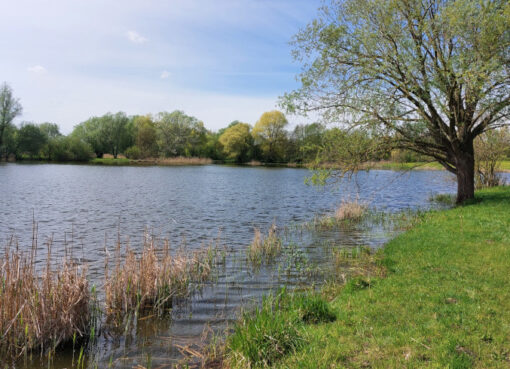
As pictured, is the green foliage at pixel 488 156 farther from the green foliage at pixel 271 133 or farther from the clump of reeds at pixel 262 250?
the green foliage at pixel 271 133

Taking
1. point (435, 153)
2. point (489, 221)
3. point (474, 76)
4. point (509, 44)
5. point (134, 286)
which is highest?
point (509, 44)

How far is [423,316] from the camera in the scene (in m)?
6.31

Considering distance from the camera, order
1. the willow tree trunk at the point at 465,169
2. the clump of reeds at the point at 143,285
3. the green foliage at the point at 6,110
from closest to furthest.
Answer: the clump of reeds at the point at 143,285 < the willow tree trunk at the point at 465,169 < the green foliage at the point at 6,110

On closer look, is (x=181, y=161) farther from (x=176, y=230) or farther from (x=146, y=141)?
(x=176, y=230)

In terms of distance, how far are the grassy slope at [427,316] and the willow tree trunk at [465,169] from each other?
9969mm

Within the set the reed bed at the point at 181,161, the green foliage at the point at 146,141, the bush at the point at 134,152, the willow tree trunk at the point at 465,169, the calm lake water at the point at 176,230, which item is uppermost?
the green foliage at the point at 146,141

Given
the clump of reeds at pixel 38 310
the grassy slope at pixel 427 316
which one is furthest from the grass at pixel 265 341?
the clump of reeds at pixel 38 310

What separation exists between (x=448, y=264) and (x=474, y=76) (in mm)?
9140

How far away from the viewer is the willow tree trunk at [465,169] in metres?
19.6

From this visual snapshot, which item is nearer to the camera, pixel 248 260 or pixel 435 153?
pixel 248 260

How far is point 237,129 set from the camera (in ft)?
319

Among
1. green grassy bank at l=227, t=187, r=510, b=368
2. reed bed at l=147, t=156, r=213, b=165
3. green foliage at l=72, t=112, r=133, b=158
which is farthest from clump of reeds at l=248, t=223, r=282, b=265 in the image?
green foliage at l=72, t=112, r=133, b=158

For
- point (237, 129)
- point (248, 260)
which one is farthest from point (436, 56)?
point (237, 129)

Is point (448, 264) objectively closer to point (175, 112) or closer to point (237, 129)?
point (237, 129)
